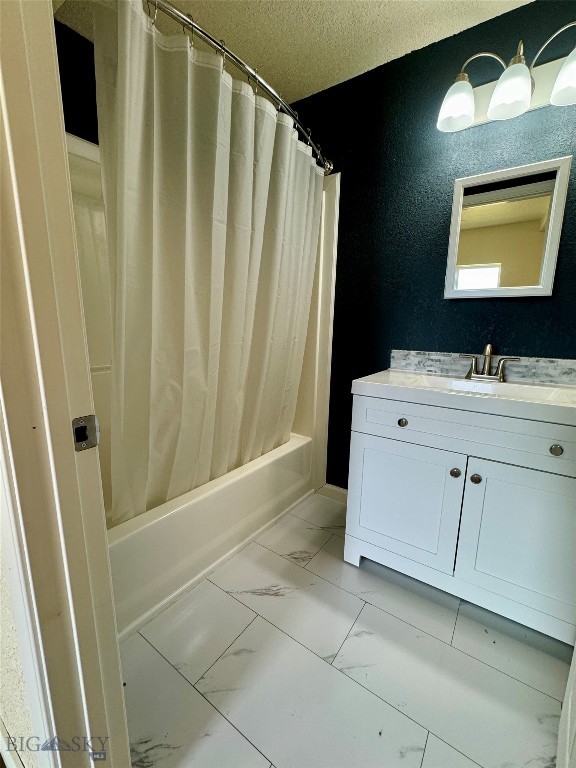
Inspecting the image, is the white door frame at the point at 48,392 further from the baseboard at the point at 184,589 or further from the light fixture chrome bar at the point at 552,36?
the light fixture chrome bar at the point at 552,36

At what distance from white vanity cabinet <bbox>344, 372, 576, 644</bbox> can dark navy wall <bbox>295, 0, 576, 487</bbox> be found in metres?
0.41

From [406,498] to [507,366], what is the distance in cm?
74

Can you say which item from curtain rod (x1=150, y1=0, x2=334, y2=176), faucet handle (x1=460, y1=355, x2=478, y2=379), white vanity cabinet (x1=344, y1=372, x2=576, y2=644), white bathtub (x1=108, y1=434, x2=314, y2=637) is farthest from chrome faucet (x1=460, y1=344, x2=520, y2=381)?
curtain rod (x1=150, y1=0, x2=334, y2=176)

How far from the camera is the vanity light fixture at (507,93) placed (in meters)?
1.14

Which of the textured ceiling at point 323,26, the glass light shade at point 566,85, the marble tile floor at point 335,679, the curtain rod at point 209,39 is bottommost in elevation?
the marble tile floor at point 335,679

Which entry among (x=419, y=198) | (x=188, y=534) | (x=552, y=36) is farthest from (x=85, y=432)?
(x=552, y=36)

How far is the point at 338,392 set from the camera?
1.95 m

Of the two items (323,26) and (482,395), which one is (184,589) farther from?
(323,26)

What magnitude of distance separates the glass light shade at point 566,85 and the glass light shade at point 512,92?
0.08 meters

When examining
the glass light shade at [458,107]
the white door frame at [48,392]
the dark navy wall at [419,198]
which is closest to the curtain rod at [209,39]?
the dark navy wall at [419,198]

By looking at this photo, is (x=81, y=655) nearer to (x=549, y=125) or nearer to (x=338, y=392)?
(x=338, y=392)

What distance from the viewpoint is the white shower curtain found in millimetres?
940

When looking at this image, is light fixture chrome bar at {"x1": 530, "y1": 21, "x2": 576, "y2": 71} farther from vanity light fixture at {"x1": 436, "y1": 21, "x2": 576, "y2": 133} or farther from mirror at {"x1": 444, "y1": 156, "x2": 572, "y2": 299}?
mirror at {"x1": 444, "y1": 156, "x2": 572, "y2": 299}

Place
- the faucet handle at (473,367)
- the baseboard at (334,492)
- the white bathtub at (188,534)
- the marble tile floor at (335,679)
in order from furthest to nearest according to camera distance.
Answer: the baseboard at (334,492) < the faucet handle at (473,367) < the white bathtub at (188,534) < the marble tile floor at (335,679)
